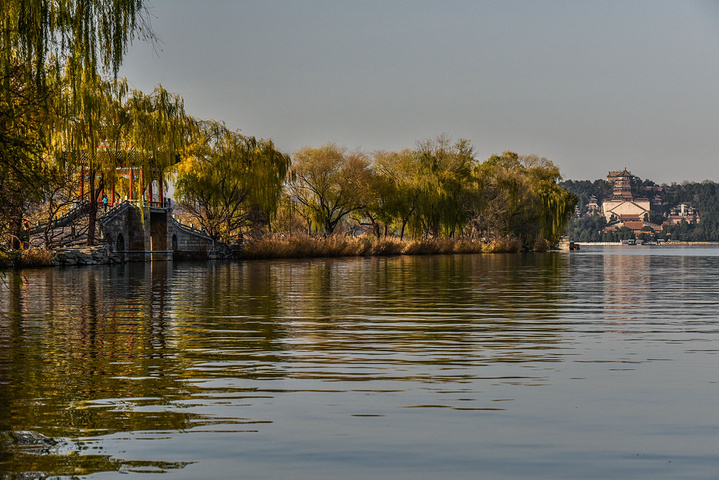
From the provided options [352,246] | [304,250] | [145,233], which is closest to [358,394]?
[145,233]

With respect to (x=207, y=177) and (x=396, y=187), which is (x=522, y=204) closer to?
(x=396, y=187)

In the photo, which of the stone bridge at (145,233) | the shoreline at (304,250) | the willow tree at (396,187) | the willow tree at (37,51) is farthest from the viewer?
the willow tree at (396,187)

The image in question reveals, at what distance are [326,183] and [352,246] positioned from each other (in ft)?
19.8

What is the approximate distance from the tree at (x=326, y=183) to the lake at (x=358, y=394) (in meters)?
A: 41.4

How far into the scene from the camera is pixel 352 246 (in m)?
50.9

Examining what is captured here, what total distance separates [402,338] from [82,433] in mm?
5518

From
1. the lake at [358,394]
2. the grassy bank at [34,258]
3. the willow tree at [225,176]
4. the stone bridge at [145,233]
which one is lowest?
the lake at [358,394]

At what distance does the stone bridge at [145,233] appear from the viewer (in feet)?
129

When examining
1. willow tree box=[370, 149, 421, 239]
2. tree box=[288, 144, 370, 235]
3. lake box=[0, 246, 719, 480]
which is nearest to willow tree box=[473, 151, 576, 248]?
willow tree box=[370, 149, 421, 239]

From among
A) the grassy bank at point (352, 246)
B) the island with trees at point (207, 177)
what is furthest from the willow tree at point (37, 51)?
the grassy bank at point (352, 246)

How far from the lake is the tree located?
41.4 metres

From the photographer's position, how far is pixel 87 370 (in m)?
7.52

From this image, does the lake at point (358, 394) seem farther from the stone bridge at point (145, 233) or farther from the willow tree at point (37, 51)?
the stone bridge at point (145, 233)

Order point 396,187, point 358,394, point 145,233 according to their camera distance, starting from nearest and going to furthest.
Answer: point 358,394 → point 145,233 → point 396,187
